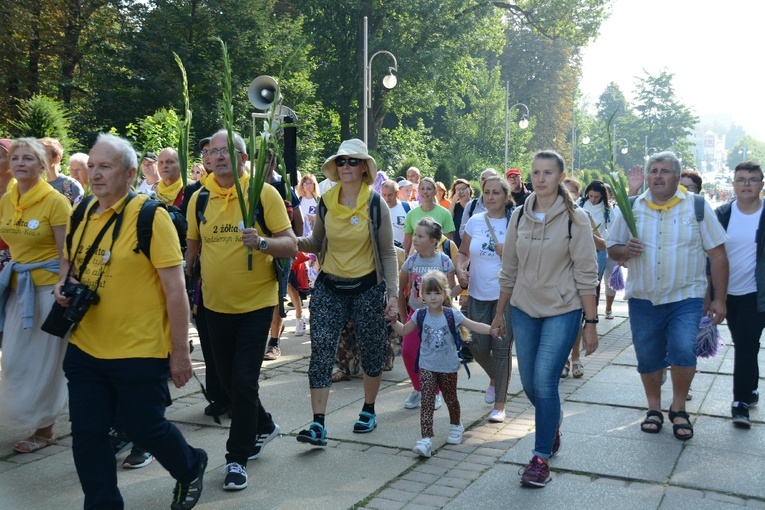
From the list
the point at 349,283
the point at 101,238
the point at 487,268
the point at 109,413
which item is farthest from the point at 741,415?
the point at 101,238

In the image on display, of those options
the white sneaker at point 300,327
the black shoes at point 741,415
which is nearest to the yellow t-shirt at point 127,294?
the black shoes at point 741,415

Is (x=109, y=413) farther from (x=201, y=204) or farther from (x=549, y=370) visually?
(x=549, y=370)

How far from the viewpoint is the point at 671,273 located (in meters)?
6.13

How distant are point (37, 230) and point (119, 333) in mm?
1954

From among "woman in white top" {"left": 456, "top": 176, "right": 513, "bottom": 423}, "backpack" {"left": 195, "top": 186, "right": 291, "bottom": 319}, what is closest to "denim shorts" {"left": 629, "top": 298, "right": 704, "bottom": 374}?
"woman in white top" {"left": 456, "top": 176, "right": 513, "bottom": 423}

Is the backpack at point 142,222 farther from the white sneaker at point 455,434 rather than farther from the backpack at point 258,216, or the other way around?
the white sneaker at point 455,434

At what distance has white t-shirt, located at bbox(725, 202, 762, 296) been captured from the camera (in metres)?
6.65

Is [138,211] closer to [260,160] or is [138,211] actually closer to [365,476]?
[260,160]

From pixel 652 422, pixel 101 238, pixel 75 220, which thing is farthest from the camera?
pixel 652 422

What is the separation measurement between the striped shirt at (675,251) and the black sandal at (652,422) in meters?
0.83

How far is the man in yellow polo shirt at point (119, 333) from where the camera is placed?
4.05 meters

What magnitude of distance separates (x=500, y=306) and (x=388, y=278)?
2.76 feet

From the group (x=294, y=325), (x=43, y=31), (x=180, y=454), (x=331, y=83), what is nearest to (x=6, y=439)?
(x=180, y=454)

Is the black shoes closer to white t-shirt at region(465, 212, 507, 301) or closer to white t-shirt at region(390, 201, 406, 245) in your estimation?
white t-shirt at region(465, 212, 507, 301)
